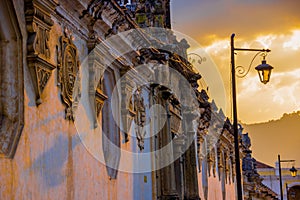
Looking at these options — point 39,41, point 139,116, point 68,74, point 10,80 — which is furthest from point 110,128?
point 10,80

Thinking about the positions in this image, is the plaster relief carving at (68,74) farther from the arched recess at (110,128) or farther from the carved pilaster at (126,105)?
the carved pilaster at (126,105)

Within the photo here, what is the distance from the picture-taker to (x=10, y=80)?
8.37 metres

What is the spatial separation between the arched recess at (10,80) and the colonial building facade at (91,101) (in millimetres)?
12

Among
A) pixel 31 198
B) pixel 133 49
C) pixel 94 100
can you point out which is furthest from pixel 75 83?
pixel 133 49

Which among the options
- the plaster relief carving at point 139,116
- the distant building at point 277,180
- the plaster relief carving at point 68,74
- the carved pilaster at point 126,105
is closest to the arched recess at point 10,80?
the plaster relief carving at point 68,74

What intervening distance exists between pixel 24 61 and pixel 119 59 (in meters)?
5.06

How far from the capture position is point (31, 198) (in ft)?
28.2

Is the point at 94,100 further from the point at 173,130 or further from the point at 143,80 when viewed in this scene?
the point at 173,130

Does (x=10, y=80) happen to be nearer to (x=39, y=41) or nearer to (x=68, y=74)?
(x=39, y=41)

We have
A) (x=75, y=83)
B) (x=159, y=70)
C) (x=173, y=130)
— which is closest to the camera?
(x=75, y=83)

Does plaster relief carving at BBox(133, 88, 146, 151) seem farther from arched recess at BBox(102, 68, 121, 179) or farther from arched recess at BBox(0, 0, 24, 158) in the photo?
arched recess at BBox(0, 0, 24, 158)

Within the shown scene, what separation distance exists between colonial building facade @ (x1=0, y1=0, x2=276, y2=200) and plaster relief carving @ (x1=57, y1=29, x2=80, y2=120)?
0.05 ft

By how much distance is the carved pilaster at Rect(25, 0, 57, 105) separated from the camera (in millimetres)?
8781

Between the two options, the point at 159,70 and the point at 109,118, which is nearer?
the point at 109,118
